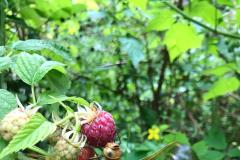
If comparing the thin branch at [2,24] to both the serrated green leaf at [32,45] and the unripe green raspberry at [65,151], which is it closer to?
the serrated green leaf at [32,45]

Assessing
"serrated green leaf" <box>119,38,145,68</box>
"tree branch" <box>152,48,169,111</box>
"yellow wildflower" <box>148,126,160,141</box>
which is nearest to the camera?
"serrated green leaf" <box>119,38,145,68</box>

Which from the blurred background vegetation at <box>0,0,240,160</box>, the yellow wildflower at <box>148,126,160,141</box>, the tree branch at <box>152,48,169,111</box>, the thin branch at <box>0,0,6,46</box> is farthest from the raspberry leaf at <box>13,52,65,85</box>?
the tree branch at <box>152,48,169,111</box>

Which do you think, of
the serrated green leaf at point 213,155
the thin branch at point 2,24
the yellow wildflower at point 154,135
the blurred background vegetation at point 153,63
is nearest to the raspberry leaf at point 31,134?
the thin branch at point 2,24

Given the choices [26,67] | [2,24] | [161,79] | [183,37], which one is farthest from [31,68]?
[161,79]

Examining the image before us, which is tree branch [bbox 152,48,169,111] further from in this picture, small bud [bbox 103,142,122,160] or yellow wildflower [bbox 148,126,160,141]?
small bud [bbox 103,142,122,160]

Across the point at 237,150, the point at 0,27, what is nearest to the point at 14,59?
the point at 0,27

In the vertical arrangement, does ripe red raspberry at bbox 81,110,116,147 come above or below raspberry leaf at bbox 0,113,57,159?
below

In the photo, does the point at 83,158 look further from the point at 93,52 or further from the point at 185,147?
the point at 93,52
